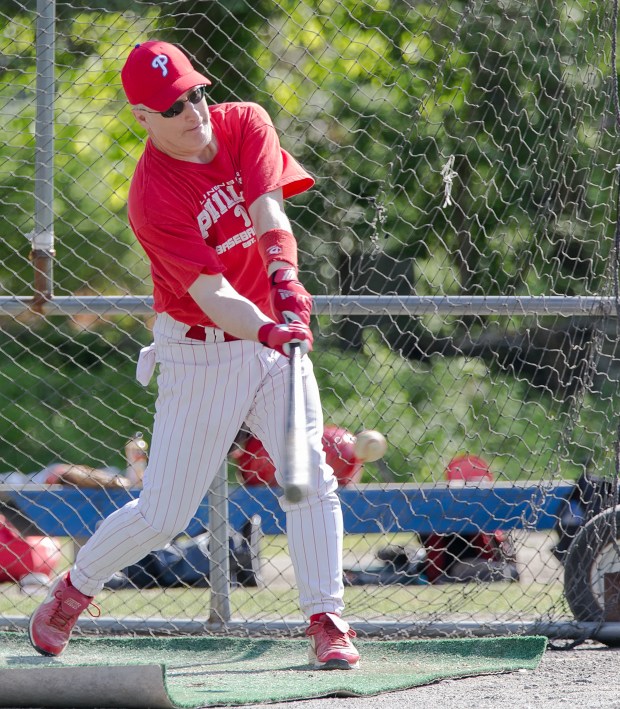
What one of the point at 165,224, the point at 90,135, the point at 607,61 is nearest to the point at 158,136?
the point at 165,224

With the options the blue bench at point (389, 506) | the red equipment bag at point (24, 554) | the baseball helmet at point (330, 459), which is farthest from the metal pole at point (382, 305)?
the red equipment bag at point (24, 554)

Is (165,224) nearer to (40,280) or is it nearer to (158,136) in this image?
(158,136)

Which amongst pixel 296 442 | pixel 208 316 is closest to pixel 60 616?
pixel 208 316

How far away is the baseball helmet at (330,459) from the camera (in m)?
4.80

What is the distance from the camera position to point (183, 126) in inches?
113

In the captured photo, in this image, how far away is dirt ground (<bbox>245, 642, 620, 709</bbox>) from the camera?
2.71 metres

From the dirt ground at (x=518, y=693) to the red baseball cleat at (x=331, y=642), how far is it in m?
0.21

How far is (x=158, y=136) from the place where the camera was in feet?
9.62

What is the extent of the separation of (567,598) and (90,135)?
4080mm

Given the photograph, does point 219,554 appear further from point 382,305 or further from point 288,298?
point 288,298

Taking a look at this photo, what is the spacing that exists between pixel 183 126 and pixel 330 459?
7.67ft

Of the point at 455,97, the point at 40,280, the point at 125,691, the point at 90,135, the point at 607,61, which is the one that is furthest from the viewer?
the point at 90,135

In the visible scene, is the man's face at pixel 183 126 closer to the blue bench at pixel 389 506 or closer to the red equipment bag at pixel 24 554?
the blue bench at pixel 389 506

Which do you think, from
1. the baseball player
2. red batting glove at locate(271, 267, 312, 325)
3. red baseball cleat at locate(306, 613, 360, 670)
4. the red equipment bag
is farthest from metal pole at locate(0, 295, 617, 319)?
the red equipment bag
